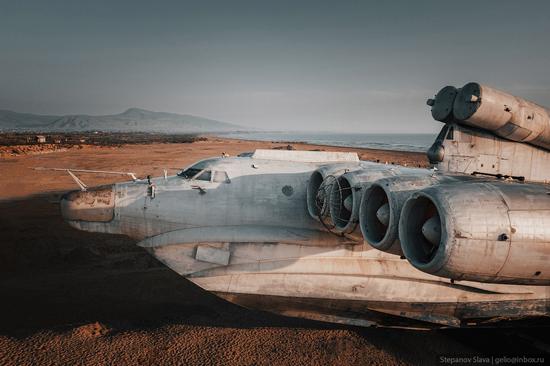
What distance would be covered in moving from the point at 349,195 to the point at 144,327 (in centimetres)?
582

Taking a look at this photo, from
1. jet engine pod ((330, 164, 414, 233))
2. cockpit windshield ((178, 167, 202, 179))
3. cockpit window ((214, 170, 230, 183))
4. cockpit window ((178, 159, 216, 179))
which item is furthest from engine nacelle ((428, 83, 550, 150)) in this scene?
cockpit windshield ((178, 167, 202, 179))

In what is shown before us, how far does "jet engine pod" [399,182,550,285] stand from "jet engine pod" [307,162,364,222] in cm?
275

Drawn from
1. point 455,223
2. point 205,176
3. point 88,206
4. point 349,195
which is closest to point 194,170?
Result: point 205,176

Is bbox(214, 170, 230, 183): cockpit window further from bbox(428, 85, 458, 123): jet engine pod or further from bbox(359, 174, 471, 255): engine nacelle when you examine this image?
bbox(428, 85, 458, 123): jet engine pod

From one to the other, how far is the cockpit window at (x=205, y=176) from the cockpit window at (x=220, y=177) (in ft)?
0.56

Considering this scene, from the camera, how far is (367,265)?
9352 millimetres

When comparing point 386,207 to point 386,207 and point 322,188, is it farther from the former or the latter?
point 322,188

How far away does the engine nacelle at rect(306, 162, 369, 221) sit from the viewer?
8.15 metres

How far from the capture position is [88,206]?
888 cm

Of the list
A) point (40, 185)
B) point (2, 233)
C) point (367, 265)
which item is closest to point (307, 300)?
point (367, 265)

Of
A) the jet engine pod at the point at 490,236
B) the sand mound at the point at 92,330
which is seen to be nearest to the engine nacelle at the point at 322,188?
the jet engine pod at the point at 490,236

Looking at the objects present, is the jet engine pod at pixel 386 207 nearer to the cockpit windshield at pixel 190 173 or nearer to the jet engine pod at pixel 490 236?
the jet engine pod at pixel 490 236

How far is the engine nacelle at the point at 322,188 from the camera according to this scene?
8148 millimetres

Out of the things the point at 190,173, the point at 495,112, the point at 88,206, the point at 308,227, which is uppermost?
the point at 495,112
